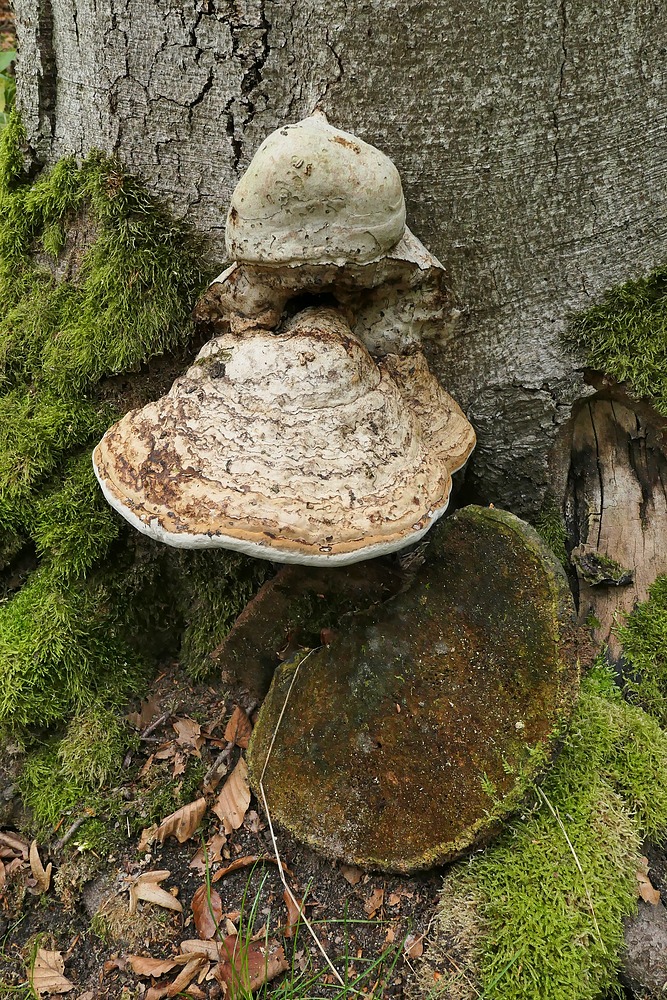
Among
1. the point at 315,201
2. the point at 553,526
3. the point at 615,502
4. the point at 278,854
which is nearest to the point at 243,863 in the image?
the point at 278,854

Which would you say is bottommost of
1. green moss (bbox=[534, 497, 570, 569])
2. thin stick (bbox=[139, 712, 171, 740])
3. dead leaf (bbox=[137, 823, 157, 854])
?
dead leaf (bbox=[137, 823, 157, 854])

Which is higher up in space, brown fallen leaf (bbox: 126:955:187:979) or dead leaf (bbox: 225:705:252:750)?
dead leaf (bbox: 225:705:252:750)

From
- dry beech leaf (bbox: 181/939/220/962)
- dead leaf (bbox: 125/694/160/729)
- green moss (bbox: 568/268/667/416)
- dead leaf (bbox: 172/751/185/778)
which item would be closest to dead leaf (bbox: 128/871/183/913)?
dry beech leaf (bbox: 181/939/220/962)

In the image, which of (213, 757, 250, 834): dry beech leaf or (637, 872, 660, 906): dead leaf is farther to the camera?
(213, 757, 250, 834): dry beech leaf

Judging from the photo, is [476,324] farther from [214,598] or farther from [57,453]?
[57,453]

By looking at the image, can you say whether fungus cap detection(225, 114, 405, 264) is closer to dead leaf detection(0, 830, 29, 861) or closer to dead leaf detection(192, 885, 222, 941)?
dead leaf detection(192, 885, 222, 941)

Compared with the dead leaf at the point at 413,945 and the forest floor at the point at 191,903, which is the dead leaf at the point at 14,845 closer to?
the forest floor at the point at 191,903

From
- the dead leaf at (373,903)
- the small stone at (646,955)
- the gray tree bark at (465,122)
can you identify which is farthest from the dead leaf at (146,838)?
the gray tree bark at (465,122)
